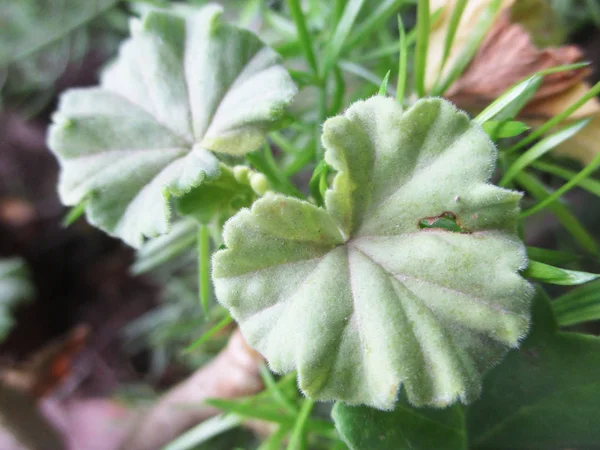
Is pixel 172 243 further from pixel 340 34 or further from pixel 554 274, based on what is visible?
pixel 554 274

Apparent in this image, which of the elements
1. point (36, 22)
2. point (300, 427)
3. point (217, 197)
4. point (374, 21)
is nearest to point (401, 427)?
point (300, 427)

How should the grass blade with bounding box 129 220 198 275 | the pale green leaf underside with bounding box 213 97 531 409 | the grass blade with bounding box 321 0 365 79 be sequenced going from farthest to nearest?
the grass blade with bounding box 129 220 198 275
the grass blade with bounding box 321 0 365 79
the pale green leaf underside with bounding box 213 97 531 409

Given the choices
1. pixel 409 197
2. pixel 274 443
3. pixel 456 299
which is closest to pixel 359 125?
pixel 409 197

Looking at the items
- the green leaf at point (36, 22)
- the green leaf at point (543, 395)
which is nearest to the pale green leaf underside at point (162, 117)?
the green leaf at point (543, 395)

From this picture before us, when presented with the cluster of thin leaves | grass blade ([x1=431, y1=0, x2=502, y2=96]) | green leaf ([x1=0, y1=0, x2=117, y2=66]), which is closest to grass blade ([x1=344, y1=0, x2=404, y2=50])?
the cluster of thin leaves

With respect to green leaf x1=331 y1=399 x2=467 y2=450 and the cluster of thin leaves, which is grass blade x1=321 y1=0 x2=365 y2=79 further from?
green leaf x1=331 y1=399 x2=467 y2=450
